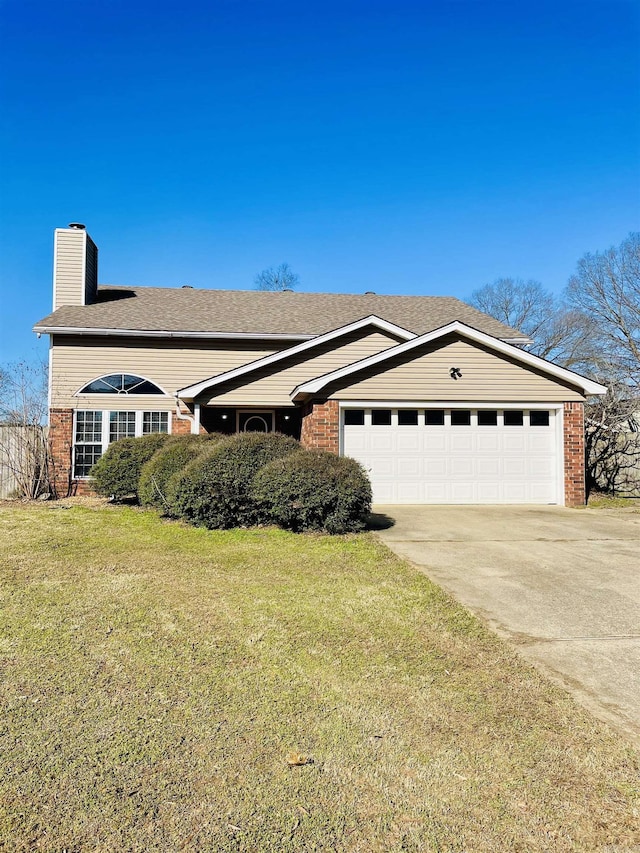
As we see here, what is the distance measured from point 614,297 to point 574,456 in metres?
13.8

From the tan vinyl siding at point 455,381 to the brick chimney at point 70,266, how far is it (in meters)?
10.1

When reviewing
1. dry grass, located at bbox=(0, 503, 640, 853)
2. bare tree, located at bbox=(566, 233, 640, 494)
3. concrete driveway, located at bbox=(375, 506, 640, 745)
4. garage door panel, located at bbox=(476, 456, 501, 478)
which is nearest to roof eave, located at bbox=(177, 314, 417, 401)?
garage door panel, located at bbox=(476, 456, 501, 478)

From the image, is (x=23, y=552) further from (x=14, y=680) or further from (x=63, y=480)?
(x=63, y=480)

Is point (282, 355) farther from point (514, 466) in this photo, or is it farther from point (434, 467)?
point (514, 466)

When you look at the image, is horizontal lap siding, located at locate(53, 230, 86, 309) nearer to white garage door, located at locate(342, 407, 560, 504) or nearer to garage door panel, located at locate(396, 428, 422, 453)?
white garage door, located at locate(342, 407, 560, 504)

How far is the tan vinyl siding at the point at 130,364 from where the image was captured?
15758mm

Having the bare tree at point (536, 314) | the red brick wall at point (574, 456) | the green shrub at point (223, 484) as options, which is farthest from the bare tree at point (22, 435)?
the bare tree at point (536, 314)

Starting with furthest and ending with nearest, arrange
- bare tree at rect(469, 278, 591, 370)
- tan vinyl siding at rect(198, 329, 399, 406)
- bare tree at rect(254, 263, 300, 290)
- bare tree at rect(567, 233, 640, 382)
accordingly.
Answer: bare tree at rect(254, 263, 300, 290)
bare tree at rect(469, 278, 591, 370)
bare tree at rect(567, 233, 640, 382)
tan vinyl siding at rect(198, 329, 399, 406)

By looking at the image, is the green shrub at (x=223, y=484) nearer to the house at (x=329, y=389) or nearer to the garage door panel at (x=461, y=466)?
the house at (x=329, y=389)

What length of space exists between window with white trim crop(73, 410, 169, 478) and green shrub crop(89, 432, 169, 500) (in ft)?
8.47

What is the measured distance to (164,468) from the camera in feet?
A: 36.5

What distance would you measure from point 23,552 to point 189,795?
6.35m

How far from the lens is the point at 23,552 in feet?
25.6

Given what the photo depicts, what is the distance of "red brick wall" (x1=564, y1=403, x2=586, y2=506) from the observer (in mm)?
13211
